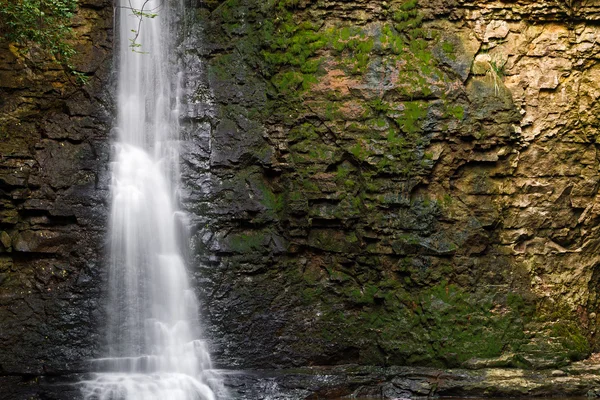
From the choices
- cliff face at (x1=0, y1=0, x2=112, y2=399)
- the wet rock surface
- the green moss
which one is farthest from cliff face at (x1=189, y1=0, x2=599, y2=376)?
cliff face at (x1=0, y1=0, x2=112, y2=399)

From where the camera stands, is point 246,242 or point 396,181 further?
point 396,181

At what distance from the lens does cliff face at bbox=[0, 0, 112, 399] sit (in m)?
8.02

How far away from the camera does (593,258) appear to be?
9.11 metres

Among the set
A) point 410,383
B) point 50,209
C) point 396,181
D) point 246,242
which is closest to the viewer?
point 410,383

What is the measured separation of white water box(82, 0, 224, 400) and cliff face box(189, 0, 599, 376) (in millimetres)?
336

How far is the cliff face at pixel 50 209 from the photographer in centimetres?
802

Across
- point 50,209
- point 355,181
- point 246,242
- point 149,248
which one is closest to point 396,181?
point 355,181

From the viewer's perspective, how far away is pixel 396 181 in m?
9.04

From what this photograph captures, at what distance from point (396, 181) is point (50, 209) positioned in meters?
4.74

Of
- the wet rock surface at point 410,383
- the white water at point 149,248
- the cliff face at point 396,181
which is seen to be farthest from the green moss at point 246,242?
the wet rock surface at point 410,383

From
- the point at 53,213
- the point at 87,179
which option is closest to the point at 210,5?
the point at 87,179

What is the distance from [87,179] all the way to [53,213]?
0.63 m

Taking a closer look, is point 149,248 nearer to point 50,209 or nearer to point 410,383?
point 50,209

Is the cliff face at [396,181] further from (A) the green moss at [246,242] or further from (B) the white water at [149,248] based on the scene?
(B) the white water at [149,248]
